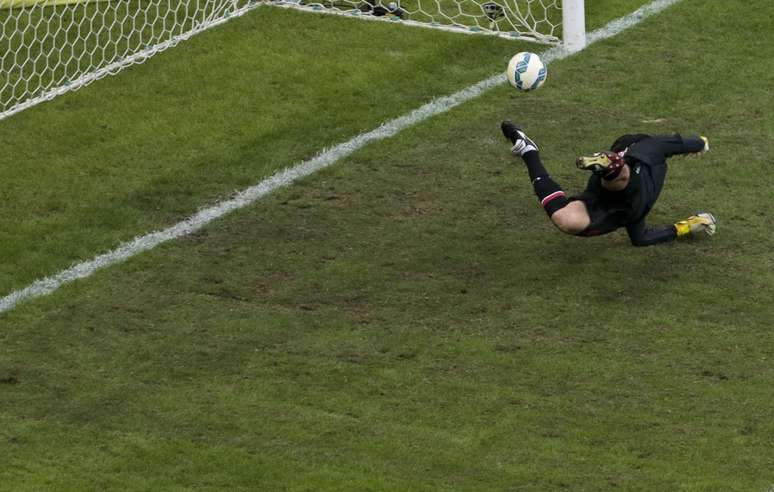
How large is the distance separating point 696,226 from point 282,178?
297 centimetres

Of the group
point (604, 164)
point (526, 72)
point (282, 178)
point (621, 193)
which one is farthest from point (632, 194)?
point (282, 178)

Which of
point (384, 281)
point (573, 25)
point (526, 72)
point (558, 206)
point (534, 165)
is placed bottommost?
point (384, 281)

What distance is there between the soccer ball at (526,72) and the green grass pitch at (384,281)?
60cm

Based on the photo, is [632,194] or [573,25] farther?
[573,25]

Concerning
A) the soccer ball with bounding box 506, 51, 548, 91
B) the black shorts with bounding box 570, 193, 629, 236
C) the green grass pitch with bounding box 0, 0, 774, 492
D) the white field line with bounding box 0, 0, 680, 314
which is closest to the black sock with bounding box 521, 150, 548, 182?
the black shorts with bounding box 570, 193, 629, 236

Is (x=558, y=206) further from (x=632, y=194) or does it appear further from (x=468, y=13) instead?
(x=468, y=13)

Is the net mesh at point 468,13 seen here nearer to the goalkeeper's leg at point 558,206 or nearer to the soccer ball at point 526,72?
the soccer ball at point 526,72

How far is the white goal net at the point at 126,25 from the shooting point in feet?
44.5

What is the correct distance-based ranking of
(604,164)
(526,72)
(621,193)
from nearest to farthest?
1. (604,164)
2. (621,193)
3. (526,72)

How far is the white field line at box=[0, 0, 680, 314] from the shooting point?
34.6ft

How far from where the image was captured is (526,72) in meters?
11.8

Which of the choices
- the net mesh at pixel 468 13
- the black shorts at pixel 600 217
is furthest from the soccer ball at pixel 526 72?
the net mesh at pixel 468 13

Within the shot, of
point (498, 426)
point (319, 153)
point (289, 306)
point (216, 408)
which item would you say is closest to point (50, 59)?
point (319, 153)

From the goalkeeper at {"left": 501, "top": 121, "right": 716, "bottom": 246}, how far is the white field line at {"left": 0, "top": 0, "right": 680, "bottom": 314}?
1.86m
